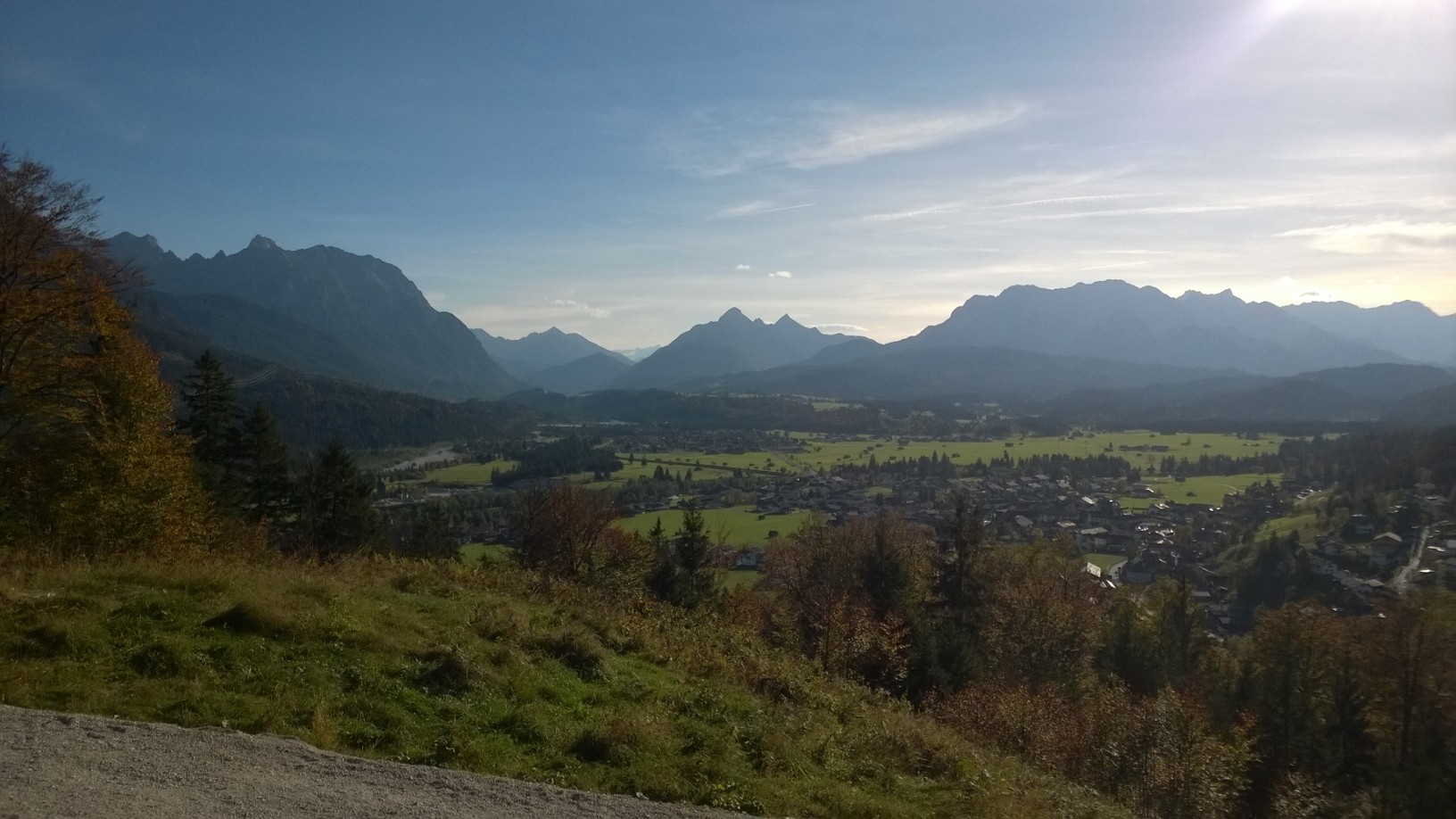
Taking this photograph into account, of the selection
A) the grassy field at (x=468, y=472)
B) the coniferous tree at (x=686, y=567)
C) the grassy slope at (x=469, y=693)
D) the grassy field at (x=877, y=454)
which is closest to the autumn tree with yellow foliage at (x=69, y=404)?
the grassy slope at (x=469, y=693)

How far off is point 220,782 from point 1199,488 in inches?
4486

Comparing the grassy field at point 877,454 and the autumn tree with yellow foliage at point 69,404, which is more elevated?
the autumn tree with yellow foliage at point 69,404

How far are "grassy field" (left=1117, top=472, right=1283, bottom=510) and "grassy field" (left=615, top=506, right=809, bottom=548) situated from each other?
4325 cm

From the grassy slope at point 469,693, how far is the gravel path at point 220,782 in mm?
449

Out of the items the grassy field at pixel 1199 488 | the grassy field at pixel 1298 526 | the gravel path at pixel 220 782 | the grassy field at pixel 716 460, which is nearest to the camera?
the gravel path at pixel 220 782

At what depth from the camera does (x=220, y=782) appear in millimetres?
6828

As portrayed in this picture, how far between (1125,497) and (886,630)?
262ft

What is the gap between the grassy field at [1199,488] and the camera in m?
89.6

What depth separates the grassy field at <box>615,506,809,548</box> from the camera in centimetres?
6375

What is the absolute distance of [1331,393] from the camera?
19275cm

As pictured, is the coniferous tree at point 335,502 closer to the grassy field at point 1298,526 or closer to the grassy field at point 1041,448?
the grassy field at point 1298,526

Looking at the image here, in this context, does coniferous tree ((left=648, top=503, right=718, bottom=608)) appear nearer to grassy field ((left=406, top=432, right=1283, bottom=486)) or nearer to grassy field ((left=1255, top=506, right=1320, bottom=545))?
grassy field ((left=1255, top=506, right=1320, bottom=545))

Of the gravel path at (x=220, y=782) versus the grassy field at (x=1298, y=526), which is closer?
the gravel path at (x=220, y=782)

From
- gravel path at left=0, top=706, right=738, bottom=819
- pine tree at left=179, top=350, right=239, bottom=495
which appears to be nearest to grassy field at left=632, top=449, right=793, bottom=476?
pine tree at left=179, top=350, right=239, bottom=495
